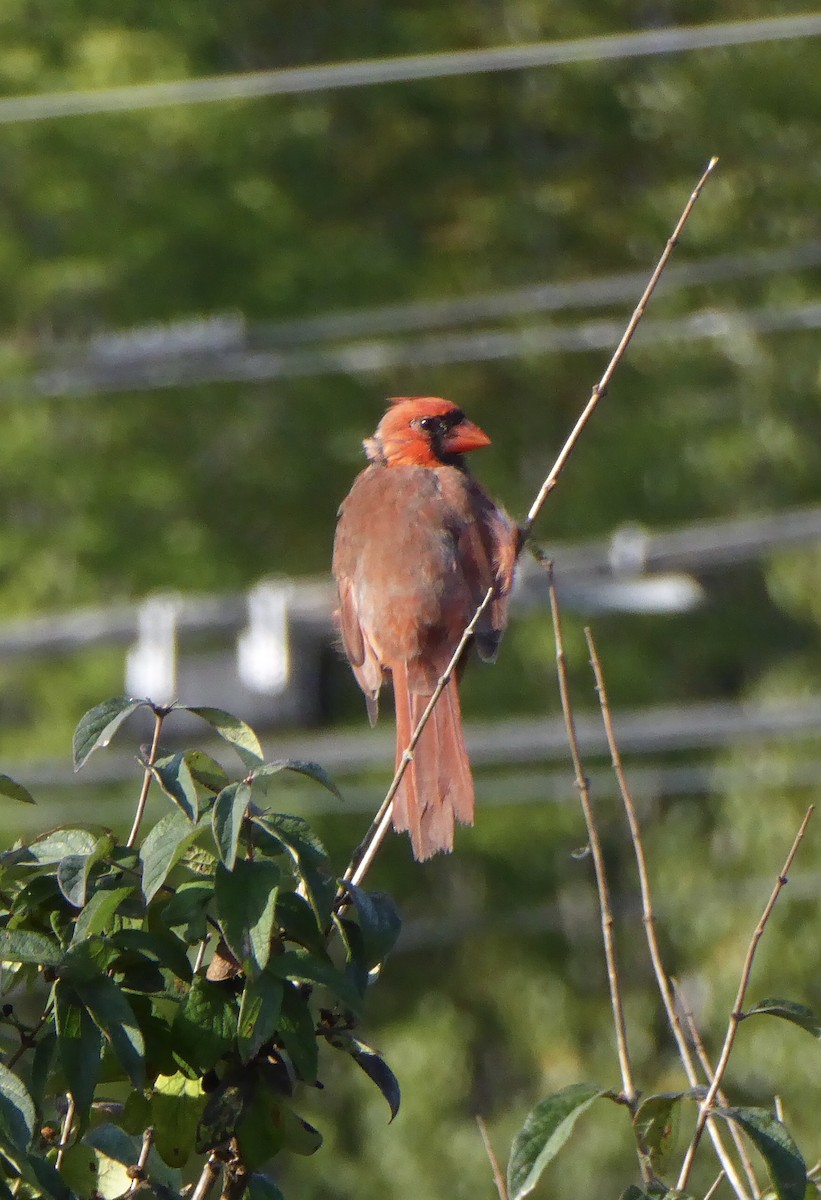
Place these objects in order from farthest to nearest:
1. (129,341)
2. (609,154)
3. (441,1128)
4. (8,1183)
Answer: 1. (609,154)
2. (441,1128)
3. (129,341)
4. (8,1183)

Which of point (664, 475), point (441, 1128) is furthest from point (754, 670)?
point (441, 1128)

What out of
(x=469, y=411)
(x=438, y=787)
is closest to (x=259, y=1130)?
(x=438, y=787)

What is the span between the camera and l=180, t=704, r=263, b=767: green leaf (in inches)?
73.5

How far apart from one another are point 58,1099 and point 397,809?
90 cm

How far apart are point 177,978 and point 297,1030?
0.45 ft

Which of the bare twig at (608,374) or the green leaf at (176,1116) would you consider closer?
the green leaf at (176,1116)

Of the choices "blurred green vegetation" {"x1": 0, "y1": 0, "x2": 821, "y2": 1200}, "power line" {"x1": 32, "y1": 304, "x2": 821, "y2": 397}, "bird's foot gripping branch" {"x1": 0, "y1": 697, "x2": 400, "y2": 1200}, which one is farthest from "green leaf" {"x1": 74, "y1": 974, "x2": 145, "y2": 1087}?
"blurred green vegetation" {"x1": 0, "y1": 0, "x2": 821, "y2": 1200}

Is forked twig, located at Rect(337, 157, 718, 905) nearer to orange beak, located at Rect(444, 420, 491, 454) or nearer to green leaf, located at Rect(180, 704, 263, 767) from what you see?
green leaf, located at Rect(180, 704, 263, 767)

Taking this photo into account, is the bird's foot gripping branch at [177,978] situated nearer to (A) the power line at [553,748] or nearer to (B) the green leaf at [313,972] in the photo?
(B) the green leaf at [313,972]

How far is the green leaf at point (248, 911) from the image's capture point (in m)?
1.65

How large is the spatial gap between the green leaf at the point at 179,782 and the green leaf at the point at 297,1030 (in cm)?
18

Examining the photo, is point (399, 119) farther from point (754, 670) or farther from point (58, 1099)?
point (58, 1099)

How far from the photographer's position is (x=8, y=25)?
15328 millimetres

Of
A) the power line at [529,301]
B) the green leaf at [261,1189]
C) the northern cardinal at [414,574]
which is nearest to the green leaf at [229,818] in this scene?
the green leaf at [261,1189]
